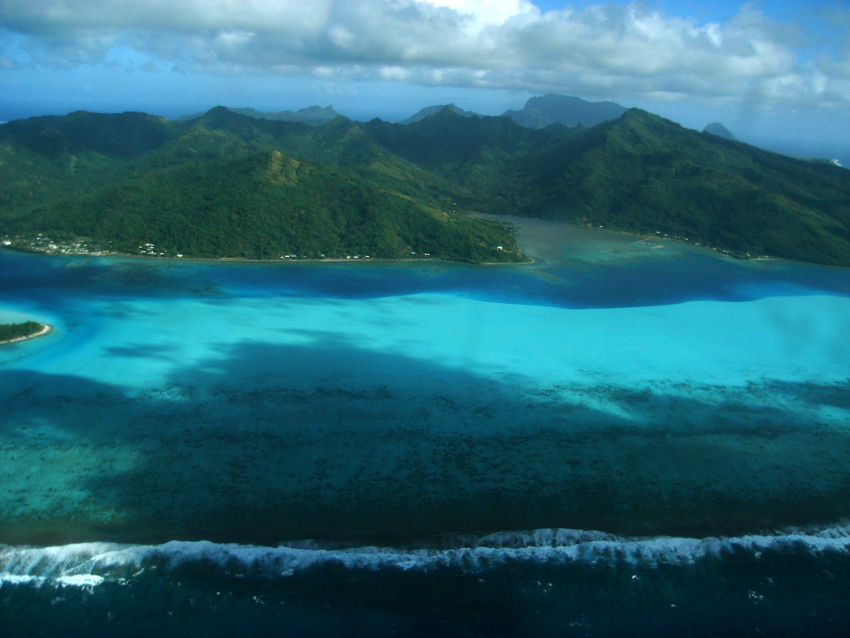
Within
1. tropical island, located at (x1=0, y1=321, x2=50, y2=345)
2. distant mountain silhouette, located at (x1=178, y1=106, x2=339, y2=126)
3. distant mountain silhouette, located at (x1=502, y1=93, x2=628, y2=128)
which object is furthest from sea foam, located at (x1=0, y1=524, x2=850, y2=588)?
distant mountain silhouette, located at (x1=502, y1=93, x2=628, y2=128)

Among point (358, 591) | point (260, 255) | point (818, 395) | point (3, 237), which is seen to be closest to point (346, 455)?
point (358, 591)

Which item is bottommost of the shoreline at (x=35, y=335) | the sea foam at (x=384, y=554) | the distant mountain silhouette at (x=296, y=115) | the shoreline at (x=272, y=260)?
the sea foam at (x=384, y=554)

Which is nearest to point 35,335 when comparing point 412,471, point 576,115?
point 412,471

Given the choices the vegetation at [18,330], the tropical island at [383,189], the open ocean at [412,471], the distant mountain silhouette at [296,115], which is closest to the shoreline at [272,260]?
the tropical island at [383,189]

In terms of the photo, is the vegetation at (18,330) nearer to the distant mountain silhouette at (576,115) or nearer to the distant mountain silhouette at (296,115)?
the distant mountain silhouette at (296,115)

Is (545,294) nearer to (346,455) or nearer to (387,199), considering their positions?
(387,199)

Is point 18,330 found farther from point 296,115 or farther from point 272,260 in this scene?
point 296,115

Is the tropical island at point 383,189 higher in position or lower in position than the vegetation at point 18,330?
higher
